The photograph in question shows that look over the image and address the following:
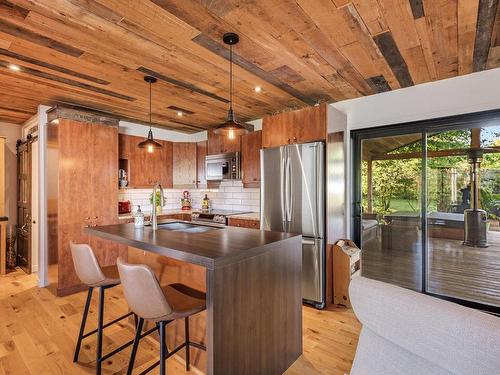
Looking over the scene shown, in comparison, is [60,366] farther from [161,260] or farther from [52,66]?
[52,66]

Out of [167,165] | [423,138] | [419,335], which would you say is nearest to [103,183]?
[167,165]

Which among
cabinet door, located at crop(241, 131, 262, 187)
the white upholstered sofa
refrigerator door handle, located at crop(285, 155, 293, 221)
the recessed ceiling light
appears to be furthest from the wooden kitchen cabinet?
the white upholstered sofa

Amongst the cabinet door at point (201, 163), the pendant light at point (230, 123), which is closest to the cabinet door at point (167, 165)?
the cabinet door at point (201, 163)

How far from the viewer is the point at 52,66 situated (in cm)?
278

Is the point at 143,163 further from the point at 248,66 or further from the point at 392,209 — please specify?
the point at 392,209

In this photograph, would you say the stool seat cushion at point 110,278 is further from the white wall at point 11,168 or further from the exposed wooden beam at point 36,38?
the white wall at point 11,168

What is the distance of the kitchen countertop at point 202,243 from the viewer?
160 cm

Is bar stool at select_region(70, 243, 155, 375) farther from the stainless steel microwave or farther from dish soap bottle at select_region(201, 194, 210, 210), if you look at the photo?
dish soap bottle at select_region(201, 194, 210, 210)

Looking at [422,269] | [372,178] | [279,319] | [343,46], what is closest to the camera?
[279,319]

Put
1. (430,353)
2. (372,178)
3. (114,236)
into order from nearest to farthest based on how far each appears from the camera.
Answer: (430,353)
(114,236)
(372,178)

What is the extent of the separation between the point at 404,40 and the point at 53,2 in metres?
2.55

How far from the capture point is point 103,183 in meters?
4.05

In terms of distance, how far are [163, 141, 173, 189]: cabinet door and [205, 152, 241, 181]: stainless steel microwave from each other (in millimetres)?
748

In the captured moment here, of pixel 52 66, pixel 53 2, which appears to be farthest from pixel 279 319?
pixel 52 66
